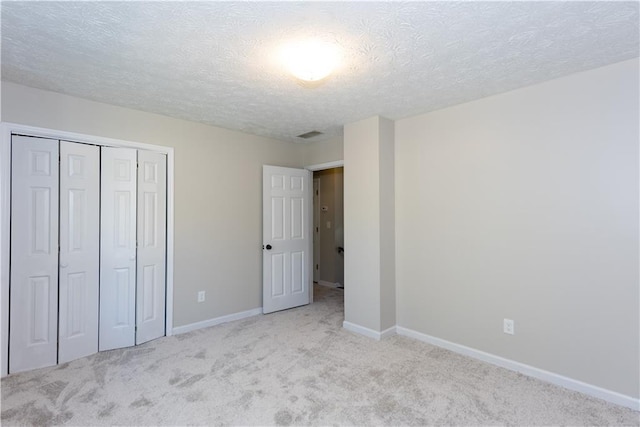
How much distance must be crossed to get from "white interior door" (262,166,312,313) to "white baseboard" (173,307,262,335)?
168 millimetres

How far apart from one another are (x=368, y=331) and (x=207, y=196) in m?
2.43

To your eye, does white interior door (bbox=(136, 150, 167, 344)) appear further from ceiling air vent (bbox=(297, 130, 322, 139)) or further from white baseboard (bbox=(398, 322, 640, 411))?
white baseboard (bbox=(398, 322, 640, 411))

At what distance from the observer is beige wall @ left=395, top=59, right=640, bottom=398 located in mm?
2287

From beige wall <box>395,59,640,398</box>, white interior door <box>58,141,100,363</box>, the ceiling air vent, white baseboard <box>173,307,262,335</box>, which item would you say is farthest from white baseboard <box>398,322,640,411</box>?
white interior door <box>58,141,100,363</box>

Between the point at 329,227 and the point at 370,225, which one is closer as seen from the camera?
the point at 370,225

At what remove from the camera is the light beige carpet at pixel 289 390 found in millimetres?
2117

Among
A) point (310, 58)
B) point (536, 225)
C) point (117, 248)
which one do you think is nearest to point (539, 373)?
point (536, 225)

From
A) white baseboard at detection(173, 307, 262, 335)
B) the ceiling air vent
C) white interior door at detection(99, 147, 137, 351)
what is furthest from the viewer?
the ceiling air vent

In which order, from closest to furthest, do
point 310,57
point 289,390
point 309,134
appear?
point 310,57, point 289,390, point 309,134

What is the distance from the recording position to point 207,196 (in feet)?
12.7

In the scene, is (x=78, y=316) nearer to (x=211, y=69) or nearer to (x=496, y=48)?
(x=211, y=69)

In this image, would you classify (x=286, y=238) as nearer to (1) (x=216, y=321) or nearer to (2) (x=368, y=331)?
(1) (x=216, y=321)

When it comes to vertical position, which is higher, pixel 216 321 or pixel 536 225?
pixel 536 225

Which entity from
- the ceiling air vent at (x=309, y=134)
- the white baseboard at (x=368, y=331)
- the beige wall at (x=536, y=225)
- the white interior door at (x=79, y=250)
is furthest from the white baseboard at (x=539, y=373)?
the white interior door at (x=79, y=250)
